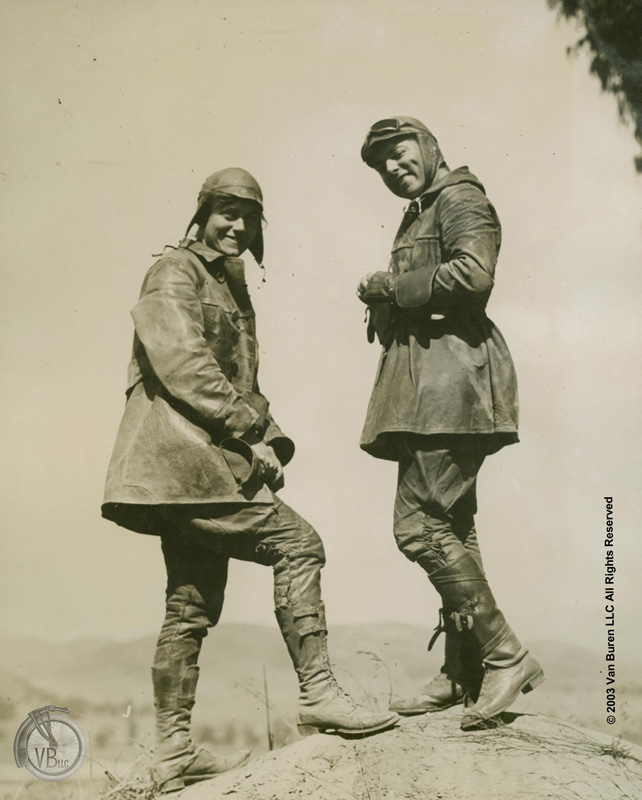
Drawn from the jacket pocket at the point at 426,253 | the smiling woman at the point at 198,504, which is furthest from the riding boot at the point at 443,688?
the jacket pocket at the point at 426,253

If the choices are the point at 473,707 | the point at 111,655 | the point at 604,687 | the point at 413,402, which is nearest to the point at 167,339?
the point at 413,402

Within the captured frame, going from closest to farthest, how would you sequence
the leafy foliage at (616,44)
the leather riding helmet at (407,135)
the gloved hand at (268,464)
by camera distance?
the gloved hand at (268,464), the leather riding helmet at (407,135), the leafy foliage at (616,44)

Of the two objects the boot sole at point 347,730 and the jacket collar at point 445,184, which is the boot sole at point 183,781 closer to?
the boot sole at point 347,730

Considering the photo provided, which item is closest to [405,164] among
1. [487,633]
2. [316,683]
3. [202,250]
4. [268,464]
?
[202,250]

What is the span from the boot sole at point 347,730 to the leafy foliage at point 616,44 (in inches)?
132

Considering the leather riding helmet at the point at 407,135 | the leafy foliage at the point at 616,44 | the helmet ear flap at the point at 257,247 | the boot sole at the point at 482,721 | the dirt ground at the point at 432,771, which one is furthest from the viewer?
the leafy foliage at the point at 616,44

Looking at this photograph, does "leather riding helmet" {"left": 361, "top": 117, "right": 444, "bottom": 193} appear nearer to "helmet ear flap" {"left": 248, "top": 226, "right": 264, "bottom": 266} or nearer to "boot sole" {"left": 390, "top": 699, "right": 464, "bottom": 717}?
"helmet ear flap" {"left": 248, "top": 226, "right": 264, "bottom": 266}

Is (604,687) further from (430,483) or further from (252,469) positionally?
(252,469)

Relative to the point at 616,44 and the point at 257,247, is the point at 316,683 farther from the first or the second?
the point at 616,44

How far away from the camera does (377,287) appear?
6.34 m

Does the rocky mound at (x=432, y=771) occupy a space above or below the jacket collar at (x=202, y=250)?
below

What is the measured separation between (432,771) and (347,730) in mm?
429

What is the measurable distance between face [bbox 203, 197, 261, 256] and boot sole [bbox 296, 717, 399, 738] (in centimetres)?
237

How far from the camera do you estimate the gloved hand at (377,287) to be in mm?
6301
